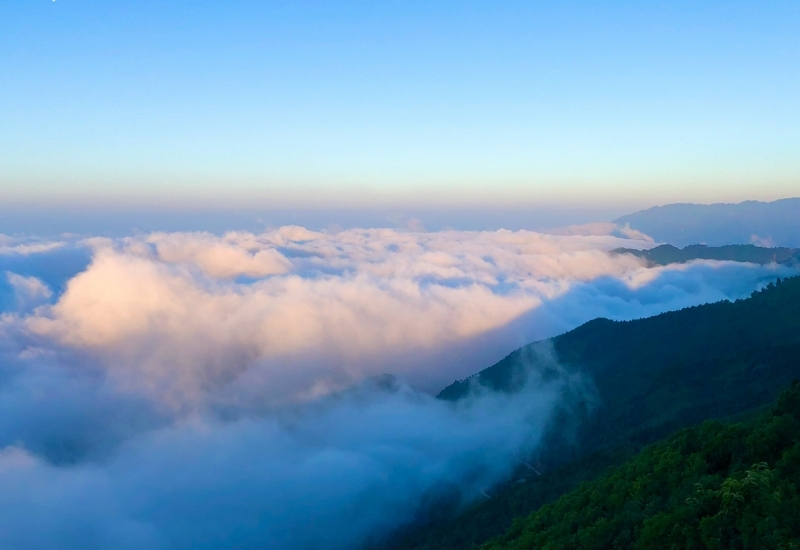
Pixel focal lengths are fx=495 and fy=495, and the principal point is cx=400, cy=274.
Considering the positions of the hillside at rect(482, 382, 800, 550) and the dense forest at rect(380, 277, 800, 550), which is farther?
the dense forest at rect(380, 277, 800, 550)

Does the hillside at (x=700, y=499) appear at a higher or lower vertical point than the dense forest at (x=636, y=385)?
higher

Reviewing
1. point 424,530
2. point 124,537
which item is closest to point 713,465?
point 424,530

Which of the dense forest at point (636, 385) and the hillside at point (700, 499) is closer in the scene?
the hillside at point (700, 499)

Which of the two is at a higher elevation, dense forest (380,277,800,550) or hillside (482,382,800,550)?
hillside (482,382,800,550)

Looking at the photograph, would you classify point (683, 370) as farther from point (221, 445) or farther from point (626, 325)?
point (221, 445)
